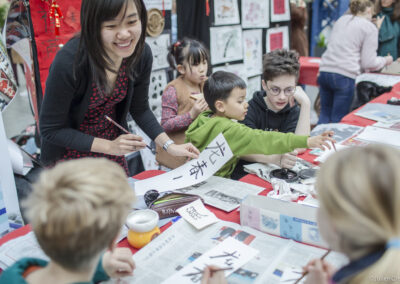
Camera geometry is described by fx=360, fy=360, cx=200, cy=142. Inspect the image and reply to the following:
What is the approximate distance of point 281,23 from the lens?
4.03m

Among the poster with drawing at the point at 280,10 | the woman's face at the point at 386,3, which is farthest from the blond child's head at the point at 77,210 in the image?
the woman's face at the point at 386,3

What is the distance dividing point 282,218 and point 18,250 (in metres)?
0.79

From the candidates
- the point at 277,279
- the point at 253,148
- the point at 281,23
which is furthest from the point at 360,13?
the point at 277,279

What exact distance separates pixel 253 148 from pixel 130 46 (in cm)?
65

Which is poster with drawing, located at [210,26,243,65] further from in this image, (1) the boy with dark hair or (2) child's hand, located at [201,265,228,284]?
(2) child's hand, located at [201,265,228,284]

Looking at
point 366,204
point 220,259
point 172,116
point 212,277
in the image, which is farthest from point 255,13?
point 366,204

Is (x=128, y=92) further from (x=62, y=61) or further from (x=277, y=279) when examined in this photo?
(x=277, y=279)

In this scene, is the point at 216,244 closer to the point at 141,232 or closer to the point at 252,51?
the point at 141,232

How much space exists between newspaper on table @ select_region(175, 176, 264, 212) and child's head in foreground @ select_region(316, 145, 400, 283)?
25.4 inches

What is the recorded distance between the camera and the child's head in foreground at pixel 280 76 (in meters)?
1.88

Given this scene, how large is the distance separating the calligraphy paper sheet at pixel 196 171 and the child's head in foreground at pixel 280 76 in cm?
57

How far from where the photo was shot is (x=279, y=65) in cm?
189

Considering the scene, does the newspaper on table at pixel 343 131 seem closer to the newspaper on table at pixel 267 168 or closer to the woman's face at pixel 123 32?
the newspaper on table at pixel 267 168

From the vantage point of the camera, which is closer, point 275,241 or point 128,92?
point 275,241
